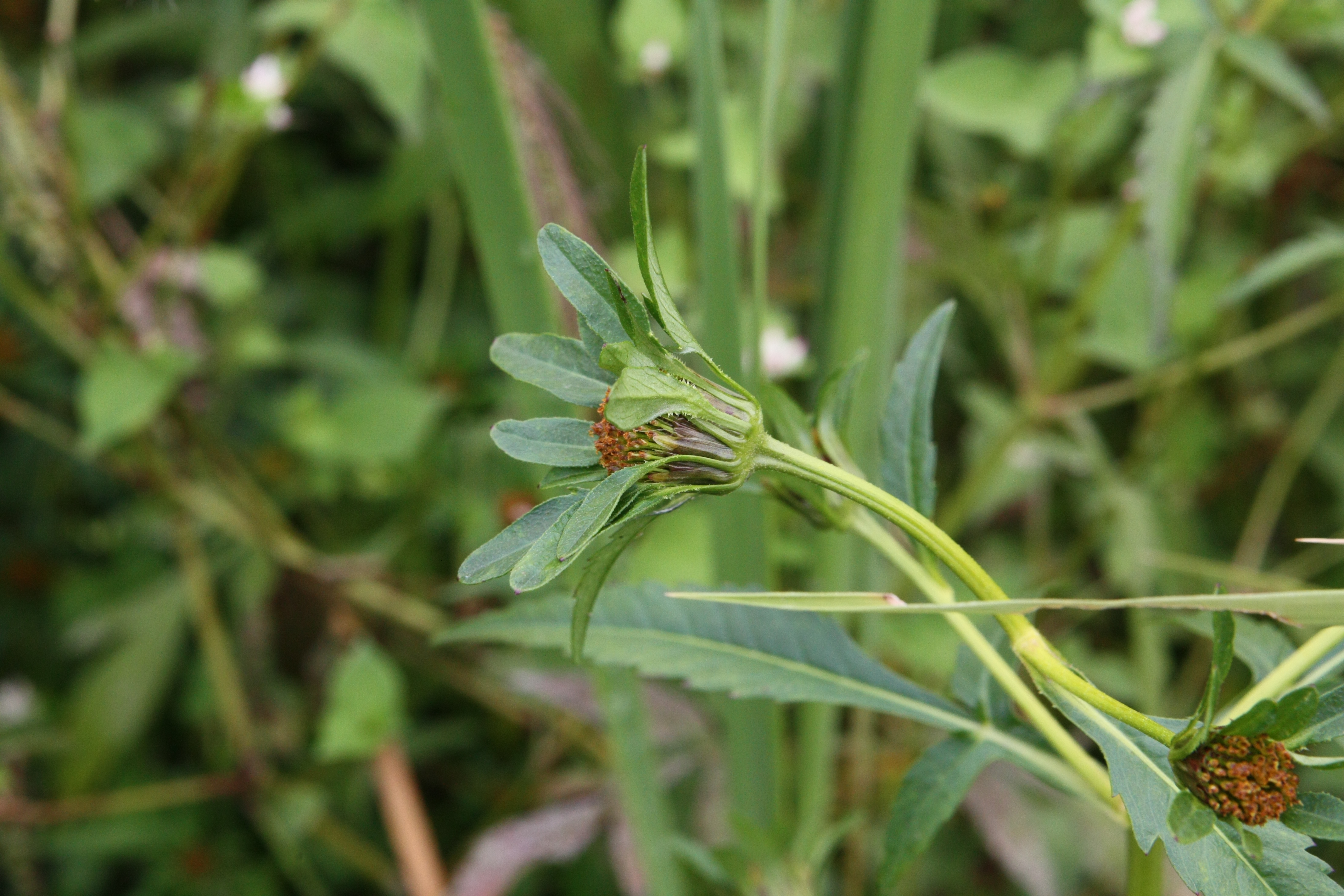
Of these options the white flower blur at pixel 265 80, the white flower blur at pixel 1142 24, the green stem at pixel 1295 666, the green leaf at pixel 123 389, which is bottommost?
the green stem at pixel 1295 666

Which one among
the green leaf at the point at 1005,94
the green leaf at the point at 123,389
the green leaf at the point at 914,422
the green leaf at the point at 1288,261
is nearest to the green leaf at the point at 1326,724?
the green leaf at the point at 914,422

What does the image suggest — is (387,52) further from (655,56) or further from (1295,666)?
(1295,666)

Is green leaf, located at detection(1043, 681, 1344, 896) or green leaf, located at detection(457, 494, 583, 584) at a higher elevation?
green leaf, located at detection(457, 494, 583, 584)

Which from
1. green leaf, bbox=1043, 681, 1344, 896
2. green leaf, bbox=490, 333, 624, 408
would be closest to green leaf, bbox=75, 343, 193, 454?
green leaf, bbox=490, 333, 624, 408

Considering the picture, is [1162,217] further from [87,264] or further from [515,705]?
[87,264]

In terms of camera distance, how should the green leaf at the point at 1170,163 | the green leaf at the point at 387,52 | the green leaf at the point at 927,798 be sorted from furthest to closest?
the green leaf at the point at 387,52 → the green leaf at the point at 1170,163 → the green leaf at the point at 927,798

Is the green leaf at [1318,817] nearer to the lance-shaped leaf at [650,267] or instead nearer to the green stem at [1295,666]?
the green stem at [1295,666]

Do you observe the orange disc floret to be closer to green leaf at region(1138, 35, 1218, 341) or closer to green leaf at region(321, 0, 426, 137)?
green leaf at region(1138, 35, 1218, 341)
